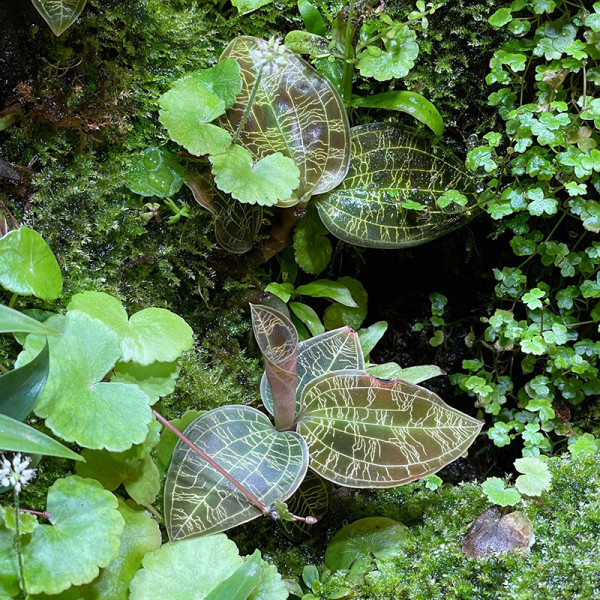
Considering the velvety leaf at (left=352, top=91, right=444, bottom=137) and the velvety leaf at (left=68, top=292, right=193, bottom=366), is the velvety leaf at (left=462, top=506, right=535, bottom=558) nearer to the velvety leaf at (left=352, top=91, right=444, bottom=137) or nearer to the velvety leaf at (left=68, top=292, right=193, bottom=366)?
the velvety leaf at (left=68, top=292, right=193, bottom=366)

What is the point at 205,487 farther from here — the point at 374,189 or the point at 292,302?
the point at 374,189

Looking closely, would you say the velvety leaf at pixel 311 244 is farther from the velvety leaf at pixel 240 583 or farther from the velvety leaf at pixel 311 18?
the velvety leaf at pixel 240 583

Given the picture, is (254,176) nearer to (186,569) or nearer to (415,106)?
(415,106)

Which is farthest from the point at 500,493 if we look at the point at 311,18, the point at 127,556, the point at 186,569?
the point at 311,18

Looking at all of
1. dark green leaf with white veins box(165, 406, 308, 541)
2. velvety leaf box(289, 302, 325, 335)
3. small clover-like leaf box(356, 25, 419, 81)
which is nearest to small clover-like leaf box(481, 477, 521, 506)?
dark green leaf with white veins box(165, 406, 308, 541)

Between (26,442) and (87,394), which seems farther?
(87,394)
